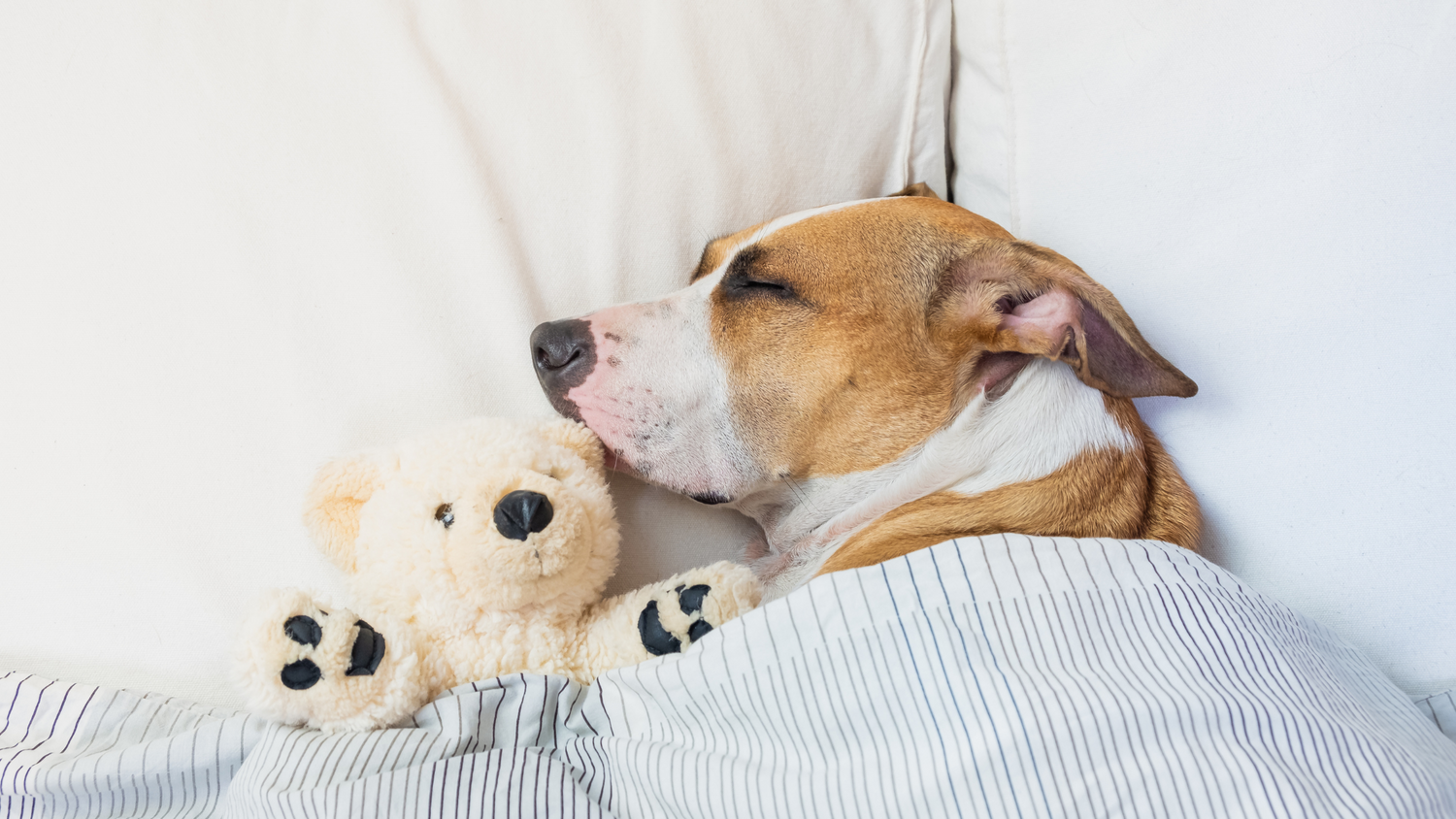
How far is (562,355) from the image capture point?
1.35 meters

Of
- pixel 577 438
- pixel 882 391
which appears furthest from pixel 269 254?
pixel 882 391

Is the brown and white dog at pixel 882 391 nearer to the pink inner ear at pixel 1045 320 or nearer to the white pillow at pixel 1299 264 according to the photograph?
the pink inner ear at pixel 1045 320

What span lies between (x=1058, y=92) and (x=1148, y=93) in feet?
0.55

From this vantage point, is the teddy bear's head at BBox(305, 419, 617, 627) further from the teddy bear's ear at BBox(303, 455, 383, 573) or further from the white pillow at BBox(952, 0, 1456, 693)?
the white pillow at BBox(952, 0, 1456, 693)

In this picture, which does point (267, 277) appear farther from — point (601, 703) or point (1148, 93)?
point (1148, 93)

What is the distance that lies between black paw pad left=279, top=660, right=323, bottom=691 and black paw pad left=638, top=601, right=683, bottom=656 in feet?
1.36

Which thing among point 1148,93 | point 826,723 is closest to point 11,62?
point 826,723

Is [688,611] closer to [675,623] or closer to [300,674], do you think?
[675,623]

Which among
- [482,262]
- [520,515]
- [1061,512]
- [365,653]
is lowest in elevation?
[1061,512]

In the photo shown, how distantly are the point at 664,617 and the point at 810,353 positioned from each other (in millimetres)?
502

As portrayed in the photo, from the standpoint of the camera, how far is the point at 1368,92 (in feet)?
4.06

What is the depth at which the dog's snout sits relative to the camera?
135 cm

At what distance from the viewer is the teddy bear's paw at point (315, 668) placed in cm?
102

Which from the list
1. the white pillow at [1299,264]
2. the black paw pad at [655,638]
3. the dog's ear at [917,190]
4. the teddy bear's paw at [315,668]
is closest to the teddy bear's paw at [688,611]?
the black paw pad at [655,638]
